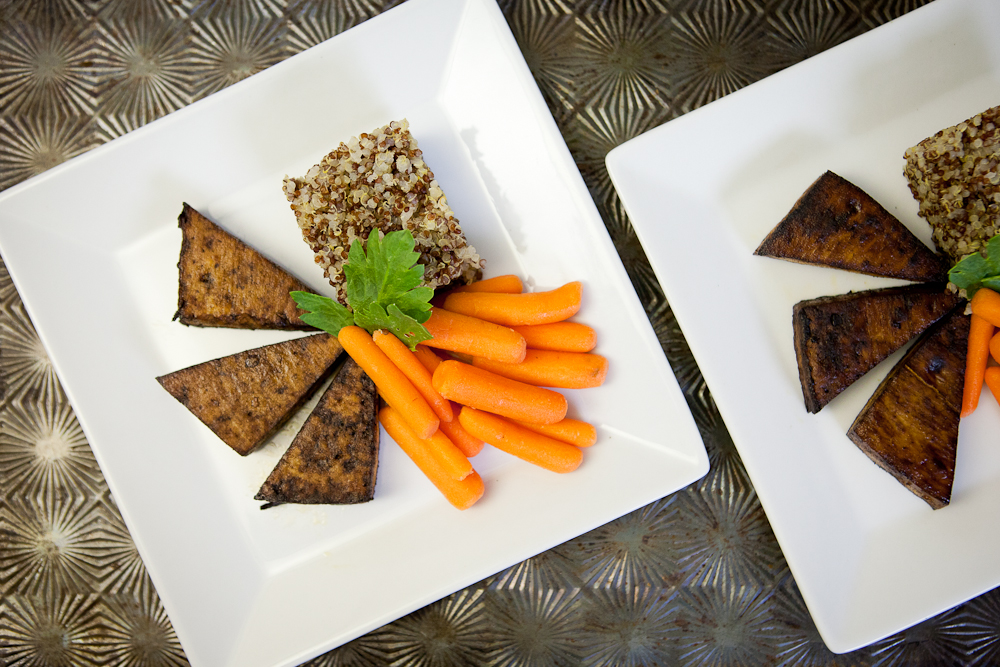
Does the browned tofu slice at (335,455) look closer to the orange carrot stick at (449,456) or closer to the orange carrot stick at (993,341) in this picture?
the orange carrot stick at (449,456)

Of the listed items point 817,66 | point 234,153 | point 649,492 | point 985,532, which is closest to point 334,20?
point 234,153

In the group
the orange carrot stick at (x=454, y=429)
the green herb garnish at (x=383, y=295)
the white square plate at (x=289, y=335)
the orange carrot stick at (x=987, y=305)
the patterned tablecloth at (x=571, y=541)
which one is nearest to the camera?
the green herb garnish at (x=383, y=295)

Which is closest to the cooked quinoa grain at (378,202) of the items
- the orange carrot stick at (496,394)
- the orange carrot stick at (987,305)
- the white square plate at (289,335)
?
the white square plate at (289,335)

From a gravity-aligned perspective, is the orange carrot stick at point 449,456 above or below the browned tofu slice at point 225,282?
below

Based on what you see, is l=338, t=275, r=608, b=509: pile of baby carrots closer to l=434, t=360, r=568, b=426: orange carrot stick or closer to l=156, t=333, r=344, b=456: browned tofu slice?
l=434, t=360, r=568, b=426: orange carrot stick

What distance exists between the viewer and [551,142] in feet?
8.42

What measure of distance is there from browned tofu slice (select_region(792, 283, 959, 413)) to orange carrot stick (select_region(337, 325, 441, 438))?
1.79 meters

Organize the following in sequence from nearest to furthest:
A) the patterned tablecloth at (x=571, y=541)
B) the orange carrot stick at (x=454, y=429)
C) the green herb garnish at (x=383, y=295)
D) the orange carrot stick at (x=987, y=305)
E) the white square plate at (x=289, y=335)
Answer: the green herb garnish at (x=383, y=295) → the orange carrot stick at (x=987, y=305) → the white square plate at (x=289, y=335) → the orange carrot stick at (x=454, y=429) → the patterned tablecloth at (x=571, y=541)

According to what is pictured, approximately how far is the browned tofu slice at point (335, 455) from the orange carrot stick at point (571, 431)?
2.63 feet

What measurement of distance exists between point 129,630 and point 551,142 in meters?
3.37

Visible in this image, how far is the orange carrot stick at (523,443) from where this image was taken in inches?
101

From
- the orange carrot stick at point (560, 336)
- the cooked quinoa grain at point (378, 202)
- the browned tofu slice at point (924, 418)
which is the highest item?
the cooked quinoa grain at point (378, 202)

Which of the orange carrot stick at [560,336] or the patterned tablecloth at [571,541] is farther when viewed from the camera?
the patterned tablecloth at [571,541]

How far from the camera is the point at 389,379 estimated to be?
254cm
